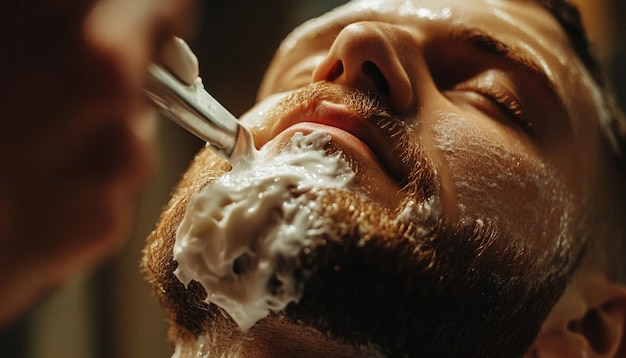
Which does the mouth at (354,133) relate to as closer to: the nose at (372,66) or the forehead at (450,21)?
the nose at (372,66)

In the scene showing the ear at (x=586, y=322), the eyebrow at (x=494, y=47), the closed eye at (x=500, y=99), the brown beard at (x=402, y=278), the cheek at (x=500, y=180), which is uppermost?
the eyebrow at (x=494, y=47)

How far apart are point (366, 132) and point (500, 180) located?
0.18 metres

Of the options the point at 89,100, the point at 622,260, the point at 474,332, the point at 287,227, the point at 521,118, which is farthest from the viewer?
the point at 622,260

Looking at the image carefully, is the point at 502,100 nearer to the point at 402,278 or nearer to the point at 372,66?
the point at 372,66

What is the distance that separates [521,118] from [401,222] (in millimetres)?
281

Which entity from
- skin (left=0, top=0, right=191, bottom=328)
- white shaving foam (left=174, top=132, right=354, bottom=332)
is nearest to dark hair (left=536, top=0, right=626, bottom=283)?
white shaving foam (left=174, top=132, right=354, bottom=332)

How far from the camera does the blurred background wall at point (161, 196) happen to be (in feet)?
2.13

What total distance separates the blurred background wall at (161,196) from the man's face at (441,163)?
0.17 m

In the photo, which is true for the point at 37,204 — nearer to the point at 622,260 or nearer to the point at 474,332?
the point at 474,332

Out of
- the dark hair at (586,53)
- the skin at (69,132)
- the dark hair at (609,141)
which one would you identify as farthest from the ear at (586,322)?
the skin at (69,132)

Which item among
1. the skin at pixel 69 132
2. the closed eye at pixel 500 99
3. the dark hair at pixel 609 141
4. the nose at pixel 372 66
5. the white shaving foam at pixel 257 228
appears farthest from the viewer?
the dark hair at pixel 609 141

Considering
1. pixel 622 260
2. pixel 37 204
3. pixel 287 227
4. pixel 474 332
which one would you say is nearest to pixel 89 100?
pixel 37 204

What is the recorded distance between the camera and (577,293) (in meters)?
0.91

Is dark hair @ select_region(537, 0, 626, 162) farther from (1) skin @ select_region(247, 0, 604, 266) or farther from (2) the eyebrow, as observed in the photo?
(2) the eyebrow
